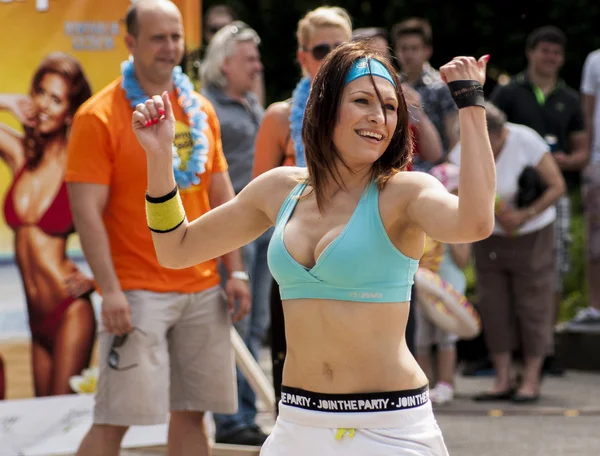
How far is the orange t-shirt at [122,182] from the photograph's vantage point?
5.38 m

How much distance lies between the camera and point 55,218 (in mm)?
6719

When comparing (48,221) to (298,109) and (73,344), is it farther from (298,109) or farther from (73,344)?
(298,109)

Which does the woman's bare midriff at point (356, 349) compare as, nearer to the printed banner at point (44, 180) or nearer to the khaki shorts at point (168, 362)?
the khaki shorts at point (168, 362)

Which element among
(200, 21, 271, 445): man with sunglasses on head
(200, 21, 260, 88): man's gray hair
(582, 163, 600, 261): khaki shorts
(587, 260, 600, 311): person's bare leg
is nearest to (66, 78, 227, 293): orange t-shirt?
(200, 21, 271, 445): man with sunglasses on head

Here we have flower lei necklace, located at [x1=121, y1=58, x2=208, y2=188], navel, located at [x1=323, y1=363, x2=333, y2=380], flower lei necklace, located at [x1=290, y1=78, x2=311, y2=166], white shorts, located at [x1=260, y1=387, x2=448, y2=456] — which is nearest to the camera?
white shorts, located at [x1=260, y1=387, x2=448, y2=456]

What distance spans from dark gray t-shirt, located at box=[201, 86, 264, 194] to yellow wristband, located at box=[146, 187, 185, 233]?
338cm

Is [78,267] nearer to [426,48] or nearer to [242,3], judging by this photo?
[426,48]

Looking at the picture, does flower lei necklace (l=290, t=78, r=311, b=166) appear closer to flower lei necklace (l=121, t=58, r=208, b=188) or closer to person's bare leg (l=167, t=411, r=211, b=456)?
flower lei necklace (l=121, t=58, r=208, b=188)

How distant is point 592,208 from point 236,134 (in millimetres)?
3952

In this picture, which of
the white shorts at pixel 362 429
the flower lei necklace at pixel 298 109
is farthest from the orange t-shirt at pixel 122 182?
the white shorts at pixel 362 429

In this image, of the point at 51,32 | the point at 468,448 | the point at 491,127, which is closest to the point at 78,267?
the point at 51,32

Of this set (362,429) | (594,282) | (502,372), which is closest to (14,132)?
(362,429)

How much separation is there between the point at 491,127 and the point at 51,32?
321cm

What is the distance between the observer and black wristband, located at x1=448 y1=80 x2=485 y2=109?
3310mm
